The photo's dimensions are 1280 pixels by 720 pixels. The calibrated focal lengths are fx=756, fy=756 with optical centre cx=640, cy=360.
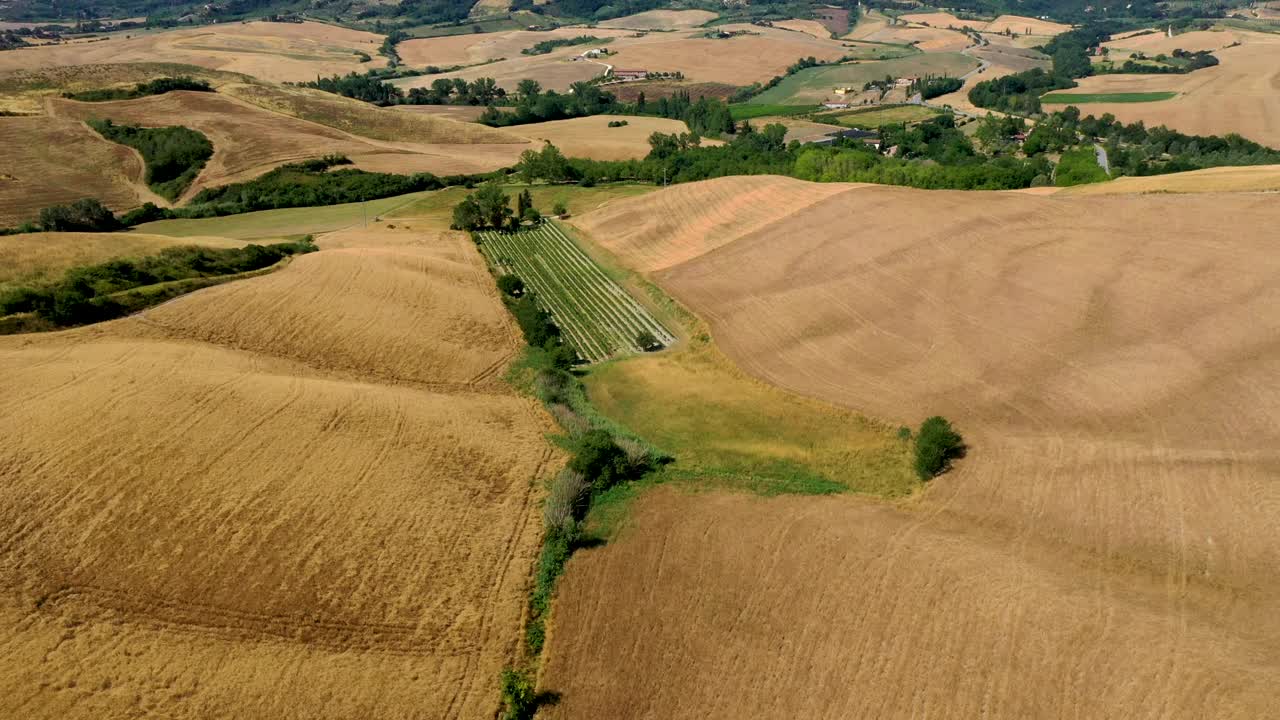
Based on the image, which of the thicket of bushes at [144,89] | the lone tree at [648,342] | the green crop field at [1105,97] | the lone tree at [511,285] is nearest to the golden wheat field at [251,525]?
the lone tree at [648,342]

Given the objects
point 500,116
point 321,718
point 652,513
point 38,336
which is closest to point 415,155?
point 500,116

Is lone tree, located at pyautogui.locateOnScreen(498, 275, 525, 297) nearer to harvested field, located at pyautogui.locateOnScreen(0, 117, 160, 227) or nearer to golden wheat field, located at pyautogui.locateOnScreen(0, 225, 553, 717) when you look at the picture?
golden wheat field, located at pyautogui.locateOnScreen(0, 225, 553, 717)

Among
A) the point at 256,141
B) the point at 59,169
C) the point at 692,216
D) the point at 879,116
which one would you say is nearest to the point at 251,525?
the point at 692,216

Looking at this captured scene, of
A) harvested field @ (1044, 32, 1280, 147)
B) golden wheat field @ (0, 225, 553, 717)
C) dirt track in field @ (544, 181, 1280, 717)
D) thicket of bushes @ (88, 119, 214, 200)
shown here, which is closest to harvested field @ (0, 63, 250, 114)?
thicket of bushes @ (88, 119, 214, 200)

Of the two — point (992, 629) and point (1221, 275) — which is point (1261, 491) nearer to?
point (992, 629)

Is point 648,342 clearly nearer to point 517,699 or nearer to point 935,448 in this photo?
point 935,448

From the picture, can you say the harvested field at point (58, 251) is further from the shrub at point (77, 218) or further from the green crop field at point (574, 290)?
the green crop field at point (574, 290)
